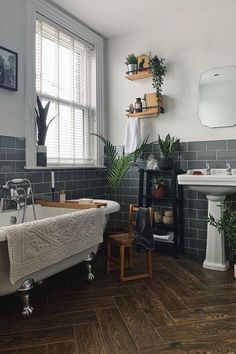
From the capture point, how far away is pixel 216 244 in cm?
305

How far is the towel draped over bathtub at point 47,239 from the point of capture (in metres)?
1.86

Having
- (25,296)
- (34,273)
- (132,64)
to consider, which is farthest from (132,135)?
(25,296)

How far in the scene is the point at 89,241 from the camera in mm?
2537

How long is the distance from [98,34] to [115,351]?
3.75 m

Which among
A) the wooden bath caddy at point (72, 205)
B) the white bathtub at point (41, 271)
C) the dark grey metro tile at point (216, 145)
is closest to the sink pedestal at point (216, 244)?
the dark grey metro tile at point (216, 145)

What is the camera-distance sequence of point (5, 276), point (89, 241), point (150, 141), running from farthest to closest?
1. point (150, 141)
2. point (89, 241)
3. point (5, 276)

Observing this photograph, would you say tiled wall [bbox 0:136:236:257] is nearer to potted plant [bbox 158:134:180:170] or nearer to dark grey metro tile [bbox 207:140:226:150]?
dark grey metro tile [bbox 207:140:226:150]

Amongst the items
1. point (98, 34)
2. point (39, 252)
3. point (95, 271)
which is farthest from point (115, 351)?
point (98, 34)

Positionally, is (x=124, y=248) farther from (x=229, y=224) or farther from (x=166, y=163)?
(x=166, y=163)

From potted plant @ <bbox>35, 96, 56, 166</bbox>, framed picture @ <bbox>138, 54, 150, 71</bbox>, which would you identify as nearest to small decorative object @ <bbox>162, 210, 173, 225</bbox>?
potted plant @ <bbox>35, 96, 56, 166</bbox>

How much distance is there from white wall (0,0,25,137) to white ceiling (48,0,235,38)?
55cm

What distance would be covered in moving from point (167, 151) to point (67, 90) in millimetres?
1435

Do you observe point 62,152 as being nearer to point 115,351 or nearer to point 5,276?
point 5,276

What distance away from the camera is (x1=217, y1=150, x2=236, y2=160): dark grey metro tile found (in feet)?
10.8
